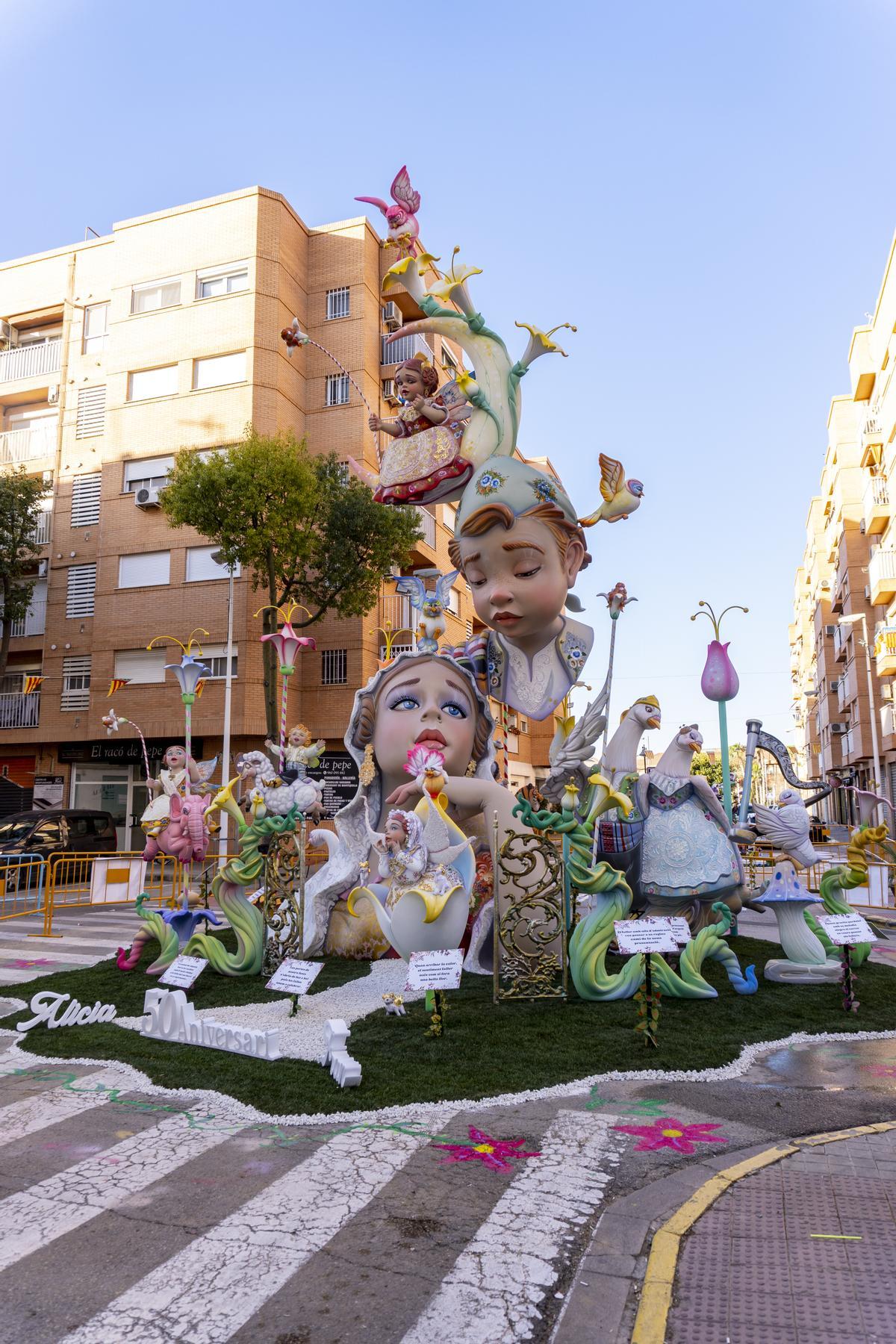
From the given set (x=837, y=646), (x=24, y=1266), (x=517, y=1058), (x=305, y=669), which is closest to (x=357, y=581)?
(x=305, y=669)

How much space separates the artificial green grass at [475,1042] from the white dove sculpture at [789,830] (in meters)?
1.23

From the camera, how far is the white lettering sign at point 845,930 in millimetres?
7137

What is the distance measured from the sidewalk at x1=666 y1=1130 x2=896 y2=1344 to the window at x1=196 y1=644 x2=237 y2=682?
2101 cm

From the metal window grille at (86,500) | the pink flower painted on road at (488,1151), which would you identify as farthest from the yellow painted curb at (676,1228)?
the metal window grille at (86,500)

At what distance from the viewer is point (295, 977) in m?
7.10

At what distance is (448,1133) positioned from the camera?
16.2 feet

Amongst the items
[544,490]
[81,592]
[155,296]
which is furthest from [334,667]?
[544,490]

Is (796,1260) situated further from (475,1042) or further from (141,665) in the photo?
(141,665)

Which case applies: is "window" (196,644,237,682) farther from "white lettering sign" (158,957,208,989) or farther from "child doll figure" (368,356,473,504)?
"white lettering sign" (158,957,208,989)

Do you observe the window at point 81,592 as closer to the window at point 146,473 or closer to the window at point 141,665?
the window at point 141,665

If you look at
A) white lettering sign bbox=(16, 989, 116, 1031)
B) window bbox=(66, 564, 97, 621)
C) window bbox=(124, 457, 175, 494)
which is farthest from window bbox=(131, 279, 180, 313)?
white lettering sign bbox=(16, 989, 116, 1031)

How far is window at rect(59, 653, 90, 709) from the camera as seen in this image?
2620 cm

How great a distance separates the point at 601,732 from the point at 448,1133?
471cm

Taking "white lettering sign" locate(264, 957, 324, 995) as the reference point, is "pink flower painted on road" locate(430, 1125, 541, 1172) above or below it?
below
